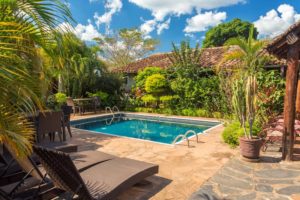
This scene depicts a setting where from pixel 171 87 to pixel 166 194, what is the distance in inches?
481

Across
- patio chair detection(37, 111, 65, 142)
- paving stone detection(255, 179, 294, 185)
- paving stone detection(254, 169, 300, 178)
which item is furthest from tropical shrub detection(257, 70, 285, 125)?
patio chair detection(37, 111, 65, 142)

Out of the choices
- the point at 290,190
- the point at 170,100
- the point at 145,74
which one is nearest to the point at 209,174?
the point at 290,190

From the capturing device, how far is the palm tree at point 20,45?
7.98 feet

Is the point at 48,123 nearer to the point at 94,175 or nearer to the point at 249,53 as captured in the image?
the point at 94,175

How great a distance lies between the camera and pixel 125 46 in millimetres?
38156

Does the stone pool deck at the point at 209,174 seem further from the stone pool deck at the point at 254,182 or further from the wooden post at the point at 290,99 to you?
the wooden post at the point at 290,99

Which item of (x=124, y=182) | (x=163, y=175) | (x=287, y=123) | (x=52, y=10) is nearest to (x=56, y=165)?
(x=124, y=182)

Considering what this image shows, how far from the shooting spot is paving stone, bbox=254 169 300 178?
5082 mm

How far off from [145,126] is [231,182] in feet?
31.1

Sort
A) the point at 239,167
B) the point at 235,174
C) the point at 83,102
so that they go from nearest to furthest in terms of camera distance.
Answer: the point at 235,174 → the point at 239,167 → the point at 83,102

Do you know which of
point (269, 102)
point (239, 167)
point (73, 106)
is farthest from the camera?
point (73, 106)

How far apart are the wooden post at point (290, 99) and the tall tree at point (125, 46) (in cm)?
3286

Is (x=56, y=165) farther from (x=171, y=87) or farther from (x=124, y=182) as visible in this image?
(x=171, y=87)

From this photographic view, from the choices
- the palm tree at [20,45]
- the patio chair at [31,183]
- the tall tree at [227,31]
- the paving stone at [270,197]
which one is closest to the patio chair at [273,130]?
the paving stone at [270,197]
